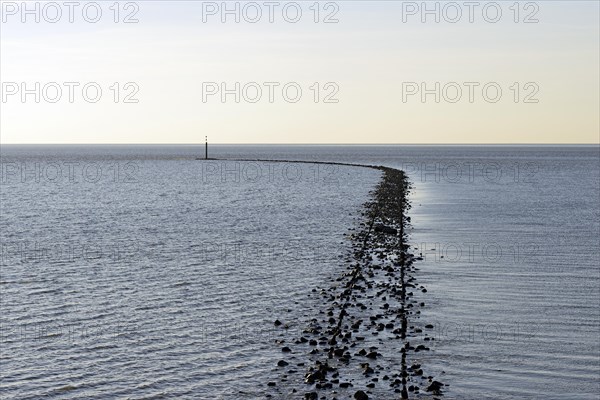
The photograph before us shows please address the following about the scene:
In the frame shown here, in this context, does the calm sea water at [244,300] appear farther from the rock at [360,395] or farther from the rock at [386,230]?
the rock at [360,395]

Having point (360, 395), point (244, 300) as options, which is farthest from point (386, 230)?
point (360, 395)

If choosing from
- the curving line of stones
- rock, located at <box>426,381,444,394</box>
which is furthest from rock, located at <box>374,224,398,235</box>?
rock, located at <box>426,381,444,394</box>

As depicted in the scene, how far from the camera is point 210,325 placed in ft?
75.2

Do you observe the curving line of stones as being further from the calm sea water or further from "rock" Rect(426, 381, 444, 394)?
the calm sea water

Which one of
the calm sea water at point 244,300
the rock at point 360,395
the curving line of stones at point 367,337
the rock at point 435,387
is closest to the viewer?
the rock at point 360,395

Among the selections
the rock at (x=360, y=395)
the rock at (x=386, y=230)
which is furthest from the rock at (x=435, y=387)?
the rock at (x=386, y=230)

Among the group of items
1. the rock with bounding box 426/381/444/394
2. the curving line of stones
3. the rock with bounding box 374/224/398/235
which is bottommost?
the rock with bounding box 426/381/444/394

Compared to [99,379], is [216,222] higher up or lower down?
higher up

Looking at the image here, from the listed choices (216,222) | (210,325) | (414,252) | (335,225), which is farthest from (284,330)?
(216,222)

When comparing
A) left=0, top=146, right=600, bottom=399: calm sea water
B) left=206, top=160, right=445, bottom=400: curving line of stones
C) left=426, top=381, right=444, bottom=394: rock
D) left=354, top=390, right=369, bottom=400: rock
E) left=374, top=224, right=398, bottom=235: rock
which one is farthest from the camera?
left=374, top=224, right=398, bottom=235: rock

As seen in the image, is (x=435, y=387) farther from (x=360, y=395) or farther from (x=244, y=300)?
(x=244, y=300)

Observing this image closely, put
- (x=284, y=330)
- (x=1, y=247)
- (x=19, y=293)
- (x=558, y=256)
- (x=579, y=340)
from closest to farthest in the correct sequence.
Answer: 1. (x=579, y=340)
2. (x=284, y=330)
3. (x=19, y=293)
4. (x=558, y=256)
5. (x=1, y=247)

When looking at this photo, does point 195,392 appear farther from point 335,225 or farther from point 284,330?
point 335,225

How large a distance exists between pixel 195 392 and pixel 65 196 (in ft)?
241
